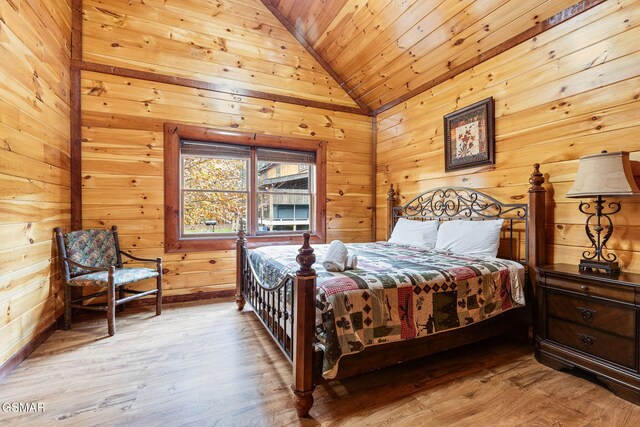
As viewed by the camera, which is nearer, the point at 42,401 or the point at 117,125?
the point at 42,401

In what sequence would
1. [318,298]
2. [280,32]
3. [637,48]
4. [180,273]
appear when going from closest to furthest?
[318,298] → [637,48] → [180,273] → [280,32]

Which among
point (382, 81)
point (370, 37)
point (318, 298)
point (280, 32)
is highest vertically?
point (280, 32)

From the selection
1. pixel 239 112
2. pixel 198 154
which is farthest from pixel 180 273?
pixel 239 112

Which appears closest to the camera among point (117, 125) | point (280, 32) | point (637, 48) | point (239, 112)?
point (637, 48)

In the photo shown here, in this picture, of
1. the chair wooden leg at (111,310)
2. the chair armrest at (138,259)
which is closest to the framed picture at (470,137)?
the chair armrest at (138,259)

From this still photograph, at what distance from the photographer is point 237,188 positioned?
3.87m

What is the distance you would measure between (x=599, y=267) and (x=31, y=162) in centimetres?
407

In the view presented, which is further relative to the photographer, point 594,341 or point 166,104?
point 166,104

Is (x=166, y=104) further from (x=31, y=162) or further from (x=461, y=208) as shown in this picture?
(x=461, y=208)

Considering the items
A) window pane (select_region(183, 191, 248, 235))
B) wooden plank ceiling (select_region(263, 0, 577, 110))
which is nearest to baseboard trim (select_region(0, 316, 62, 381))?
window pane (select_region(183, 191, 248, 235))

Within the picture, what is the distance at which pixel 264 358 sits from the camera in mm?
2158

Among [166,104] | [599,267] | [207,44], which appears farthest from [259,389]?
[207,44]

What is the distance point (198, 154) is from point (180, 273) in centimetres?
143

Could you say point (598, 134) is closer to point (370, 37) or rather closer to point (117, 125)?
point (370, 37)
